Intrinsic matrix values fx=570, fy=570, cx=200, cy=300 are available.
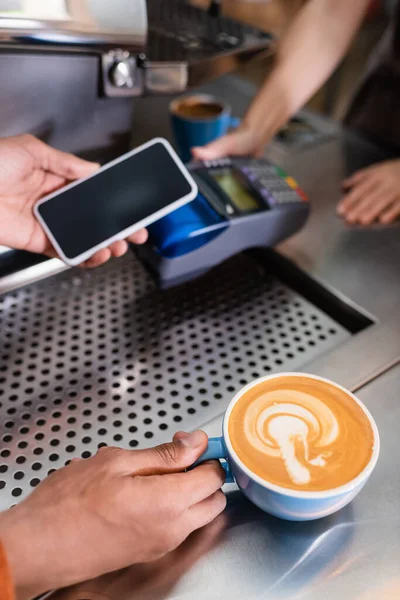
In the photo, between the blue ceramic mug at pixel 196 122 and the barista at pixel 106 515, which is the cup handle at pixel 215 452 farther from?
the blue ceramic mug at pixel 196 122

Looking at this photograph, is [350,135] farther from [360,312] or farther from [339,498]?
[339,498]

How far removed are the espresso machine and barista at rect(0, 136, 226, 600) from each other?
51 cm

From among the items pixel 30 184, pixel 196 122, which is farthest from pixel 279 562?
pixel 196 122

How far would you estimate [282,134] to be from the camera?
1236 millimetres

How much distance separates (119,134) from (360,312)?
47cm

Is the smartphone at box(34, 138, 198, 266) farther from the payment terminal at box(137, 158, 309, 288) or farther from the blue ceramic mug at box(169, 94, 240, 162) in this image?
the blue ceramic mug at box(169, 94, 240, 162)

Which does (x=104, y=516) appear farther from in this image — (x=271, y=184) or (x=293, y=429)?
(x=271, y=184)

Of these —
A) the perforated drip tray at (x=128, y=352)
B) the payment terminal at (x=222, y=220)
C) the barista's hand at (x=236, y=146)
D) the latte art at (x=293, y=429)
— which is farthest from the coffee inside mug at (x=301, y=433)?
the barista's hand at (x=236, y=146)

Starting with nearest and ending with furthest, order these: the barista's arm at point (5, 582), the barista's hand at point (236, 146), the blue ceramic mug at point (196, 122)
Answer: the barista's arm at point (5, 582), the barista's hand at point (236, 146), the blue ceramic mug at point (196, 122)

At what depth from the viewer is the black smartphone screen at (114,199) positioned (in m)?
0.73

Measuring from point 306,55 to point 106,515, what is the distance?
3.20 feet

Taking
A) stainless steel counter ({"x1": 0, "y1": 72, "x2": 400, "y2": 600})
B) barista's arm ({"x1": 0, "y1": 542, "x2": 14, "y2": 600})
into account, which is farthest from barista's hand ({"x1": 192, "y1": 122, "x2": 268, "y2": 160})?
barista's arm ({"x1": 0, "y1": 542, "x2": 14, "y2": 600})

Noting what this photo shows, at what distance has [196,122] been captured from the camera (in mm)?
1053

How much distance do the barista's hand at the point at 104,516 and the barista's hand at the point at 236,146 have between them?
1.78ft
